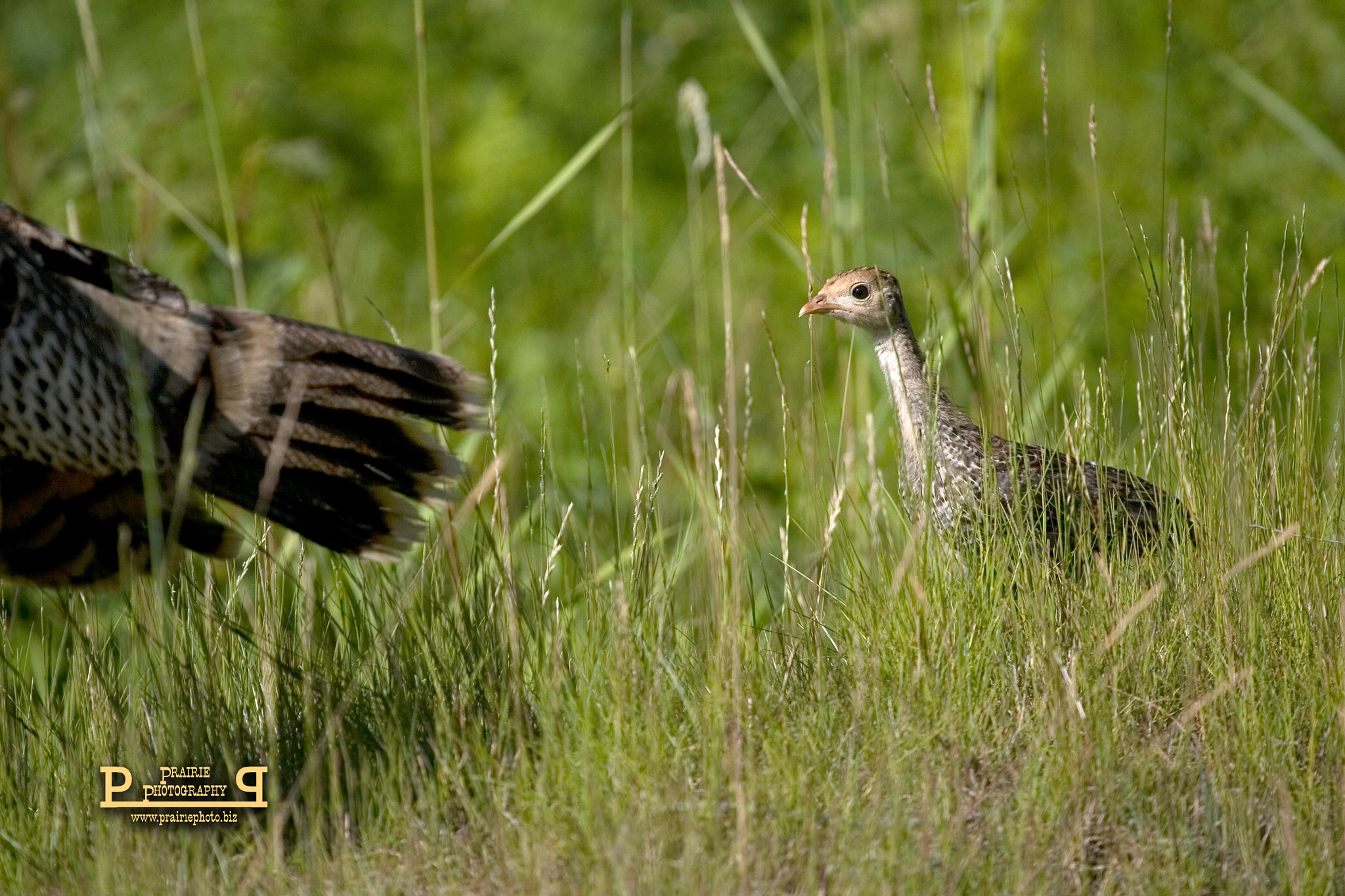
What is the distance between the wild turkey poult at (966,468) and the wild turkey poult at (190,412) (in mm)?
1286

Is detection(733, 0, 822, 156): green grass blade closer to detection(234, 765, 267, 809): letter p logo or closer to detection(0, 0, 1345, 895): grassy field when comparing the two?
detection(0, 0, 1345, 895): grassy field

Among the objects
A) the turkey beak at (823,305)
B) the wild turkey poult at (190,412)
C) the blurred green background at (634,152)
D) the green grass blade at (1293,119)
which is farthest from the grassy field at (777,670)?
the blurred green background at (634,152)

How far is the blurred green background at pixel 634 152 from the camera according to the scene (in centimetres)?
657

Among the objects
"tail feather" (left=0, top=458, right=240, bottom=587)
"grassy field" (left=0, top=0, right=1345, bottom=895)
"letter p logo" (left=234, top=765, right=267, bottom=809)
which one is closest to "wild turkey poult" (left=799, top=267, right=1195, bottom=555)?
"grassy field" (left=0, top=0, right=1345, bottom=895)

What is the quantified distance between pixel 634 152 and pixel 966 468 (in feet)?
20.3

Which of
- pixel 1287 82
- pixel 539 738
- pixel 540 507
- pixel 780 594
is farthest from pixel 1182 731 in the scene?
pixel 1287 82

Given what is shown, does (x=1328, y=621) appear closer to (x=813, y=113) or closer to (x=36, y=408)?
(x=36, y=408)

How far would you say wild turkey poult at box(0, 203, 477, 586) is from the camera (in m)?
3.33

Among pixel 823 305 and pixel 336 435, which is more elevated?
pixel 823 305

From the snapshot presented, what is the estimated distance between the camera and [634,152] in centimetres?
980

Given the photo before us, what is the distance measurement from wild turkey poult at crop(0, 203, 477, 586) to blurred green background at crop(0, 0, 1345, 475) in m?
2.10

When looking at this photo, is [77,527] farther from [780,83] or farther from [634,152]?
[634,152]

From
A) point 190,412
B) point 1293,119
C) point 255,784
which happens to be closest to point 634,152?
point 1293,119

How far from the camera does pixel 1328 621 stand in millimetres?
2854
